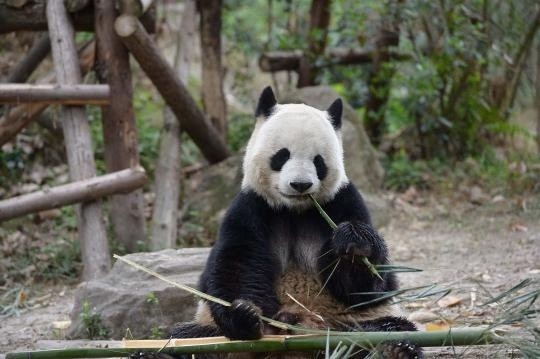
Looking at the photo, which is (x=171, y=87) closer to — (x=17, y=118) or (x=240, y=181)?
(x=240, y=181)

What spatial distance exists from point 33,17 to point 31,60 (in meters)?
0.79

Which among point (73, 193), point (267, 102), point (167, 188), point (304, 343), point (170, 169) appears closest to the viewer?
point (304, 343)

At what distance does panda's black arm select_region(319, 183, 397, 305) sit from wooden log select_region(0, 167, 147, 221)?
2.97 meters

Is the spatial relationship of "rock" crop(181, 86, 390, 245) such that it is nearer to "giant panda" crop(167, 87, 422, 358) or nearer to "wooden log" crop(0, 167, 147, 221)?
"wooden log" crop(0, 167, 147, 221)

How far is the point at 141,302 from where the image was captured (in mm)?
5043

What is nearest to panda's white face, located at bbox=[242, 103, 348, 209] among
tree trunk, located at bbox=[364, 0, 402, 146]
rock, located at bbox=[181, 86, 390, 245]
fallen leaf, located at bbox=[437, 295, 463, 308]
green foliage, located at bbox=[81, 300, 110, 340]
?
green foliage, located at bbox=[81, 300, 110, 340]

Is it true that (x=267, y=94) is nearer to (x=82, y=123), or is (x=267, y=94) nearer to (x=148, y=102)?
(x=82, y=123)

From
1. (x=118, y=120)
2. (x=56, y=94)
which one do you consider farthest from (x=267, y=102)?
(x=118, y=120)

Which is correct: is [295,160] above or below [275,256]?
above

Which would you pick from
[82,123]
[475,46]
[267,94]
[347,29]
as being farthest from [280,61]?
[267,94]

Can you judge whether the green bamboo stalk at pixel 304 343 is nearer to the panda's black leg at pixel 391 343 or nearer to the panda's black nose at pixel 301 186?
the panda's black leg at pixel 391 343

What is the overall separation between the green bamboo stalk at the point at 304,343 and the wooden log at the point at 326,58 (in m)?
6.95

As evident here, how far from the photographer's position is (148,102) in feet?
36.7

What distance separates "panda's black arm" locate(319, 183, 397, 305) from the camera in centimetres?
381
